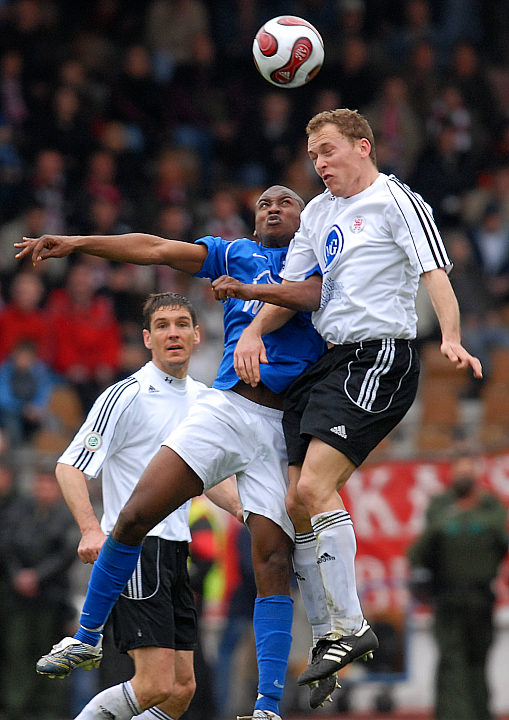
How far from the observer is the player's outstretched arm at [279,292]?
6.28 metres

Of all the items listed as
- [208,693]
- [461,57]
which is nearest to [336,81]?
[461,57]

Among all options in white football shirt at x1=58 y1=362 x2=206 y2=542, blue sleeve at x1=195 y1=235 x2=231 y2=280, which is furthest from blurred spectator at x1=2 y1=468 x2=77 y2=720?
blue sleeve at x1=195 y1=235 x2=231 y2=280

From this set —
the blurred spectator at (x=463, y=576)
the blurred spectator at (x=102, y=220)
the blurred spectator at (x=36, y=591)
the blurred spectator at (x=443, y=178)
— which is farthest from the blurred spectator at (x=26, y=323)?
the blurred spectator at (x=443, y=178)

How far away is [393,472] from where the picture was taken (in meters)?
13.1

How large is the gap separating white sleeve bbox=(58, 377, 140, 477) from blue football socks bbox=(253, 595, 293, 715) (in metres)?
1.38

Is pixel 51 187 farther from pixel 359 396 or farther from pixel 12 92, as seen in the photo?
pixel 359 396

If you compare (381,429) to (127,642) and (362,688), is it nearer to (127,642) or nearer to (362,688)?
(127,642)

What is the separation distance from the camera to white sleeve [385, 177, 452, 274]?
618 cm

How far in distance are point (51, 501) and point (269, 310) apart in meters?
6.04

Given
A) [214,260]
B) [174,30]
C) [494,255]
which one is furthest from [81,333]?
[214,260]

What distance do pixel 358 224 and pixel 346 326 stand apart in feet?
1.67

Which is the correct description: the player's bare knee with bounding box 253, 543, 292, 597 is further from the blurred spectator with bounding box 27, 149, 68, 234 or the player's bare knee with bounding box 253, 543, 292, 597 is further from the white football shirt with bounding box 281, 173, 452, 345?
the blurred spectator with bounding box 27, 149, 68, 234

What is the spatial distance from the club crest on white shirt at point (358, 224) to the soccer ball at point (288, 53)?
96 centimetres

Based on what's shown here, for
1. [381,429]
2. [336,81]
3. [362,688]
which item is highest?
[336,81]
